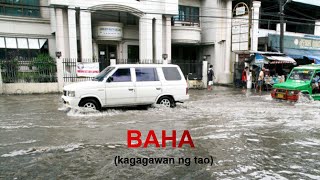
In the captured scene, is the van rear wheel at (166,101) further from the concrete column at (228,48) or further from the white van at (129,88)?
the concrete column at (228,48)

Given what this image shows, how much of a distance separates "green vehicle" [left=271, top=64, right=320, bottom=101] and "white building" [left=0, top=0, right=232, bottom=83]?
23.9 feet

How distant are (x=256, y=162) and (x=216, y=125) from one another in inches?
126

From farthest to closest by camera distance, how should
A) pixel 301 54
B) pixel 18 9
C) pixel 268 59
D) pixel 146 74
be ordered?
pixel 301 54 → pixel 18 9 → pixel 268 59 → pixel 146 74

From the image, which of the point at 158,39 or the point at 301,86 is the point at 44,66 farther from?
the point at 301,86

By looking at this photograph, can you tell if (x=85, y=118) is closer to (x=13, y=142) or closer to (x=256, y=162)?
(x=13, y=142)

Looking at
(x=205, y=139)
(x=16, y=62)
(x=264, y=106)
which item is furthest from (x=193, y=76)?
(x=205, y=139)

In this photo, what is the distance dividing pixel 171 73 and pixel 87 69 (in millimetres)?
8151

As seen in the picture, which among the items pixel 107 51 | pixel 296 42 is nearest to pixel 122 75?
pixel 107 51

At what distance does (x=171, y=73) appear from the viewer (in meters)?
11.2

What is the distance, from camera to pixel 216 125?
8516 millimetres

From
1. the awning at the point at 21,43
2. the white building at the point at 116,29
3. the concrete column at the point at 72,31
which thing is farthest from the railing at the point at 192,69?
the awning at the point at 21,43

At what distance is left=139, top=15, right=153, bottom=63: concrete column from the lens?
66.7 ft

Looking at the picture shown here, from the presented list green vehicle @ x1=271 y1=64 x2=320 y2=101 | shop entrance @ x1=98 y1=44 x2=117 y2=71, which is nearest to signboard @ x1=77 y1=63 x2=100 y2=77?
shop entrance @ x1=98 y1=44 x2=117 y2=71

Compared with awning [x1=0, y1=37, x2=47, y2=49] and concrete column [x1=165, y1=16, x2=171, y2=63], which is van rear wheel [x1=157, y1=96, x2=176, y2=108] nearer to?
concrete column [x1=165, y1=16, x2=171, y2=63]
